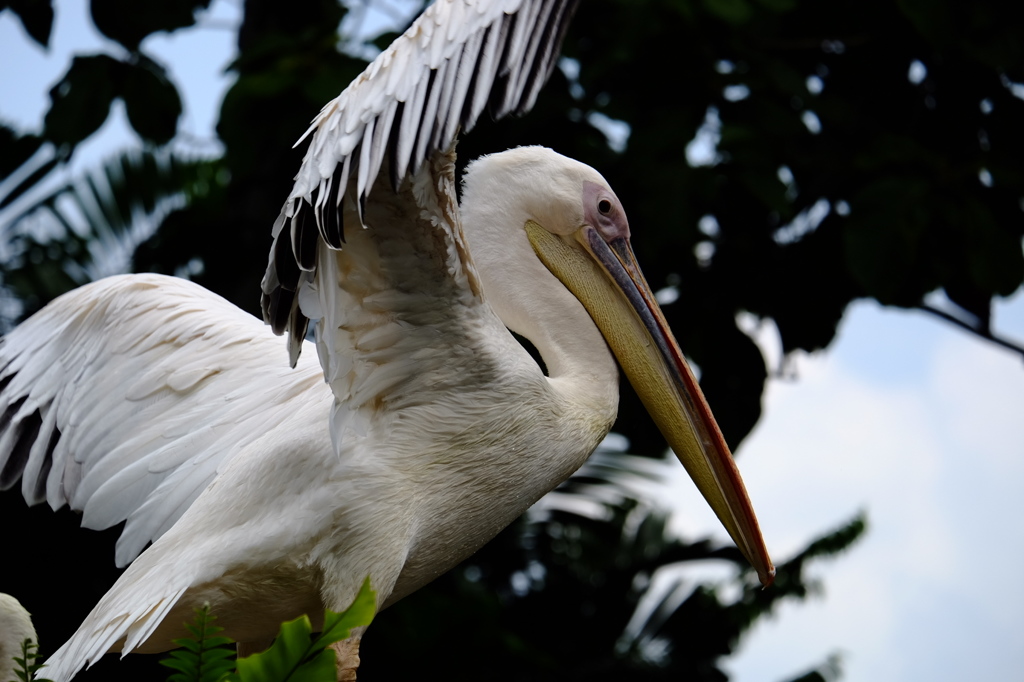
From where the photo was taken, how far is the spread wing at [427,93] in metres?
2.20

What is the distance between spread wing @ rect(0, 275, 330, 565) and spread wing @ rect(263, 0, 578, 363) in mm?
934

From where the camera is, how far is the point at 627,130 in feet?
13.9

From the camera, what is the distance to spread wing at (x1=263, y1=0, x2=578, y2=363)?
2.20 metres

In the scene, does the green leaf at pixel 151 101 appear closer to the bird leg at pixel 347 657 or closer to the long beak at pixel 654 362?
the long beak at pixel 654 362

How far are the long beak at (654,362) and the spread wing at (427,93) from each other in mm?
1073

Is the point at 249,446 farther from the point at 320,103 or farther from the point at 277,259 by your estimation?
the point at 320,103

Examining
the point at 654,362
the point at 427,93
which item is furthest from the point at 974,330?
the point at 427,93

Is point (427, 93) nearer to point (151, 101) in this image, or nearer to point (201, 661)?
point (201, 661)

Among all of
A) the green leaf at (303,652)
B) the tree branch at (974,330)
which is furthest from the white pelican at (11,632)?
the tree branch at (974,330)

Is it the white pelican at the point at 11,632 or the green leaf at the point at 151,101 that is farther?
the green leaf at the point at 151,101

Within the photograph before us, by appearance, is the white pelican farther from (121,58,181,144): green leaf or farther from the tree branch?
the tree branch

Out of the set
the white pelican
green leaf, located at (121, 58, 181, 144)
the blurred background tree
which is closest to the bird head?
the blurred background tree

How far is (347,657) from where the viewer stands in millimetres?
2688

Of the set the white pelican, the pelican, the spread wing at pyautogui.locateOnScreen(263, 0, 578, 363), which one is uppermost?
the spread wing at pyautogui.locateOnScreen(263, 0, 578, 363)
